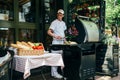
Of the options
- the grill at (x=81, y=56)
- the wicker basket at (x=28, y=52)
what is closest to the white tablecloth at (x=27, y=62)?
the wicker basket at (x=28, y=52)

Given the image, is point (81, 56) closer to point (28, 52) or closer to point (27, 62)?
point (28, 52)

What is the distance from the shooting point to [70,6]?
8414mm

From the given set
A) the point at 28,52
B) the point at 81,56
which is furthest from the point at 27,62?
the point at 81,56

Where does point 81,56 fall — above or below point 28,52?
below

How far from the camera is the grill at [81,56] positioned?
5855mm

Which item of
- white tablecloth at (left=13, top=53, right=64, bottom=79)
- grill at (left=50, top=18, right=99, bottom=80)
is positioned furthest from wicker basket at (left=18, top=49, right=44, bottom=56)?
grill at (left=50, top=18, right=99, bottom=80)

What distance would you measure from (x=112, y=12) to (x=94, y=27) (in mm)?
9478

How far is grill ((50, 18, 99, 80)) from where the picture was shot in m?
5.86

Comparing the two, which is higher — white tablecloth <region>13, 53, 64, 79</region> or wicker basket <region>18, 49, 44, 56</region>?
wicker basket <region>18, 49, 44, 56</region>

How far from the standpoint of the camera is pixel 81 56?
19.0ft

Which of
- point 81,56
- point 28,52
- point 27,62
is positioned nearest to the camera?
point 27,62

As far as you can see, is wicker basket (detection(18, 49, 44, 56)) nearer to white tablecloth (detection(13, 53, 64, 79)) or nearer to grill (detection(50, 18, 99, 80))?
white tablecloth (detection(13, 53, 64, 79))

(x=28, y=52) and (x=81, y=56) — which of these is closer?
(x=28, y=52)

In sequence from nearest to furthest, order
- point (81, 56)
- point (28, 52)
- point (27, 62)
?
point (27, 62) < point (28, 52) < point (81, 56)
